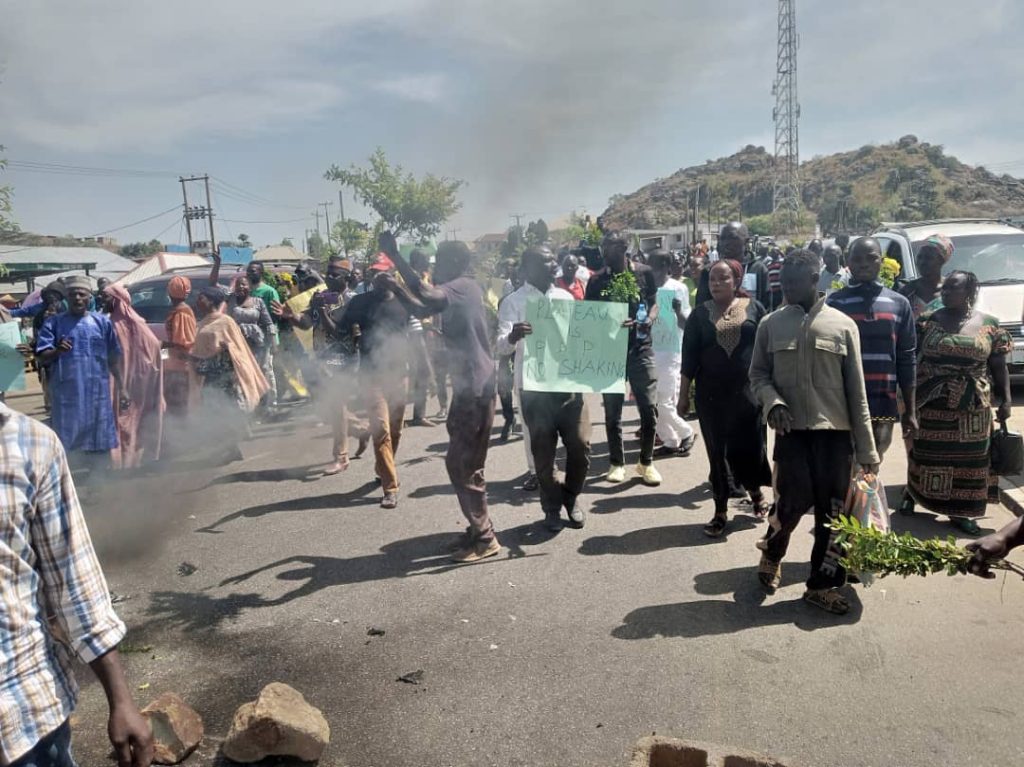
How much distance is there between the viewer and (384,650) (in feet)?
12.1

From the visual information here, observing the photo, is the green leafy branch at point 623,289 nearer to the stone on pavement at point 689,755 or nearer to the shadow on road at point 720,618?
→ the shadow on road at point 720,618

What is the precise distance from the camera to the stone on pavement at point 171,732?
2870 millimetres

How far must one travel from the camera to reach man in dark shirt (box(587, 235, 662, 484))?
570 cm

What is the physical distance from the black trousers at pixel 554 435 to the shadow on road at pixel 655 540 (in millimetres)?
437

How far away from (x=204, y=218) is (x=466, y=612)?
46.8 m

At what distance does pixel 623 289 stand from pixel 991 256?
673 cm

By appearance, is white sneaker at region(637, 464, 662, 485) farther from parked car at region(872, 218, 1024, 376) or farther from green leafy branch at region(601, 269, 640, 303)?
parked car at region(872, 218, 1024, 376)

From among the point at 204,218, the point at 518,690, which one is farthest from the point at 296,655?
the point at 204,218

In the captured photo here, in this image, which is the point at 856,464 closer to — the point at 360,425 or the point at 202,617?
the point at 202,617

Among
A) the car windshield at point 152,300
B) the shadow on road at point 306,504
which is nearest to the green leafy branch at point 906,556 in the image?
the shadow on road at point 306,504

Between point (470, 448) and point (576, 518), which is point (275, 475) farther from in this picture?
point (576, 518)

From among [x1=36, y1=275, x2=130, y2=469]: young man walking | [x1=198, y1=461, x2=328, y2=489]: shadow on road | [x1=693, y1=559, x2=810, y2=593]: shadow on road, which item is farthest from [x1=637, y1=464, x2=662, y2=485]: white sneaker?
[x1=36, y1=275, x2=130, y2=469]: young man walking

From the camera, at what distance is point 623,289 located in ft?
18.2

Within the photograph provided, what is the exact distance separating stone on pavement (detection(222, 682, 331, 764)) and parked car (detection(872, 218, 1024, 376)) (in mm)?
8496
